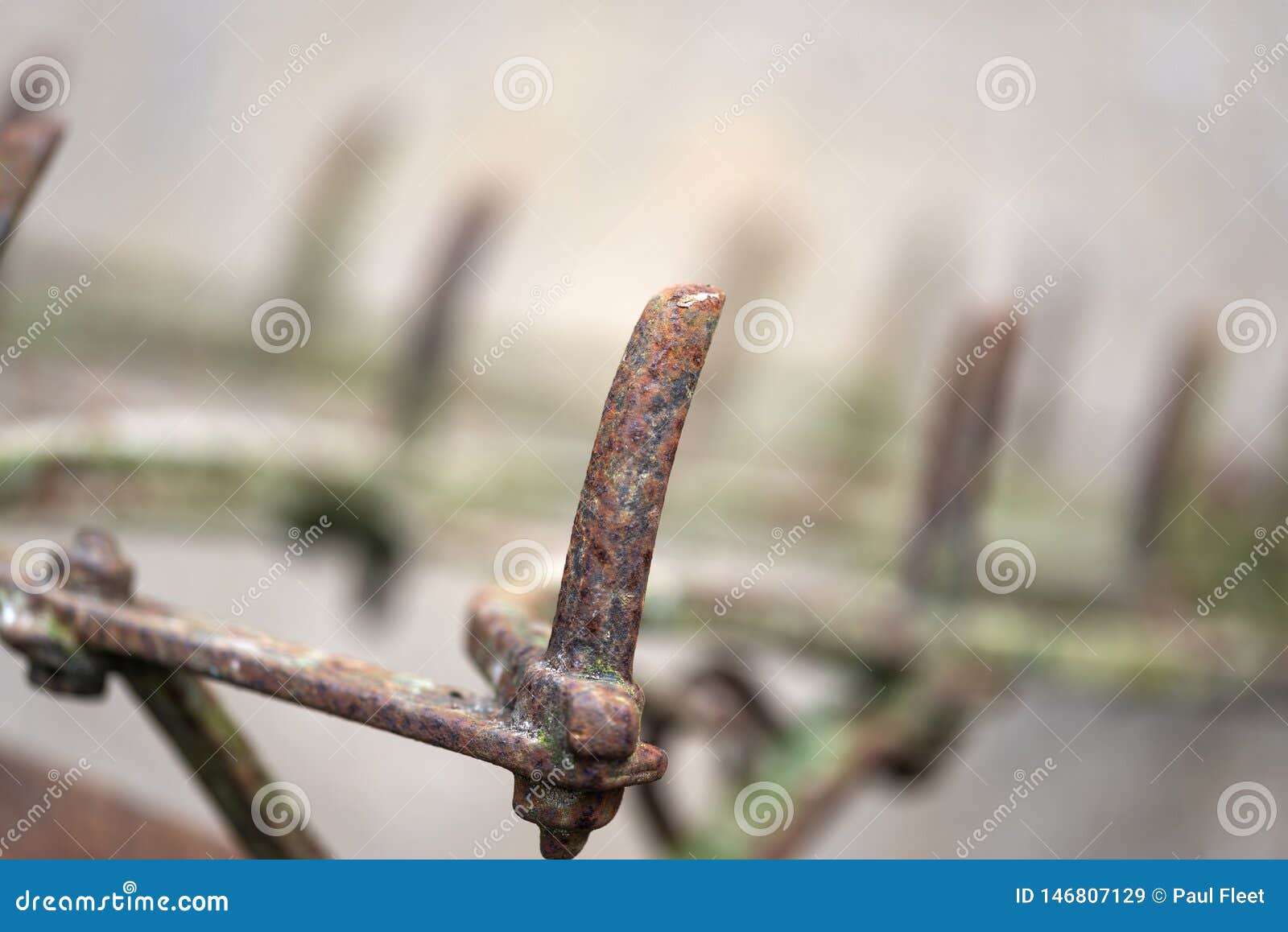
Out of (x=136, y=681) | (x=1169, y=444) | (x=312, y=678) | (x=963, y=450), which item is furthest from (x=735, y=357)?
(x=312, y=678)

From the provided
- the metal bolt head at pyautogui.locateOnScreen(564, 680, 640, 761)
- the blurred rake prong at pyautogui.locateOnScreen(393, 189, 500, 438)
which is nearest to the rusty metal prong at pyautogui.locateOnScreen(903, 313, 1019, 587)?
the blurred rake prong at pyautogui.locateOnScreen(393, 189, 500, 438)

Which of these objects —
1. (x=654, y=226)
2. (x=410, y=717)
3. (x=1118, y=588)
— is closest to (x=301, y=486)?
(x=410, y=717)

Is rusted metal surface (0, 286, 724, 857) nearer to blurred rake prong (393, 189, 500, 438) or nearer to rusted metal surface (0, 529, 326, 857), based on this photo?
rusted metal surface (0, 529, 326, 857)

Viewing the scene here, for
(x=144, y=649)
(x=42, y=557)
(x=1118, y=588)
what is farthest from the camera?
(x=1118, y=588)

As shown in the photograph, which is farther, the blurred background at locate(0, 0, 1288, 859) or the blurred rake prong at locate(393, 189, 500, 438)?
the blurred rake prong at locate(393, 189, 500, 438)

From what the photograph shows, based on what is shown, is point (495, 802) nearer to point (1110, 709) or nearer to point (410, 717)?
point (1110, 709)

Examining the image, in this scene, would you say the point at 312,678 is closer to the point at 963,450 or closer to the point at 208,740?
the point at 208,740
